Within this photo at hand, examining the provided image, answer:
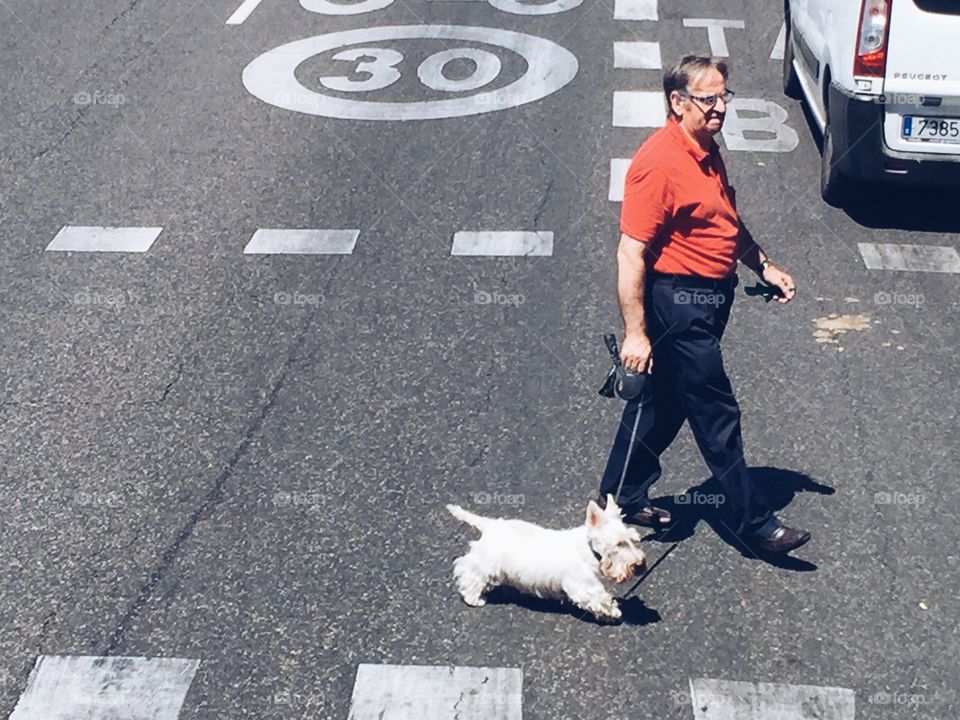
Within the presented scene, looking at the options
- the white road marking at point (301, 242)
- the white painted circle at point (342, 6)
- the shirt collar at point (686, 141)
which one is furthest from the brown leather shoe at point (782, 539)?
the white painted circle at point (342, 6)

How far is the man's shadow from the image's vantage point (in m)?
6.48

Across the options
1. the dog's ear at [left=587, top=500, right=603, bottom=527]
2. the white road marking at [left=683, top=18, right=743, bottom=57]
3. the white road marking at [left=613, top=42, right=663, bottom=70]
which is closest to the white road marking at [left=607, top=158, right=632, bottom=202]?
the white road marking at [left=613, top=42, right=663, bottom=70]

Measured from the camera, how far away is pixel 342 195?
1055 cm

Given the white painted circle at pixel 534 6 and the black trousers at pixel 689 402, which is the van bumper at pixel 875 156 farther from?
the white painted circle at pixel 534 6

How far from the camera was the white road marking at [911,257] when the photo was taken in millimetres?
9312

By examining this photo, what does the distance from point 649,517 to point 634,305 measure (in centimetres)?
125

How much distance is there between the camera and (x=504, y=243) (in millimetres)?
9719

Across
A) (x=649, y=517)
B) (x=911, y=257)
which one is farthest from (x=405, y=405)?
(x=911, y=257)

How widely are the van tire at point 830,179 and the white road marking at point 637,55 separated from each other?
3.41 m

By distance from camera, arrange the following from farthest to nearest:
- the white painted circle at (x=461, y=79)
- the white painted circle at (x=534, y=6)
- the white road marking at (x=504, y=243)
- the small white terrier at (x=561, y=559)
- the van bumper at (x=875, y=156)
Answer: the white painted circle at (x=534, y=6), the white painted circle at (x=461, y=79), the white road marking at (x=504, y=243), the van bumper at (x=875, y=156), the small white terrier at (x=561, y=559)

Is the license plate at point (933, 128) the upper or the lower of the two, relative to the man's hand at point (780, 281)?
lower

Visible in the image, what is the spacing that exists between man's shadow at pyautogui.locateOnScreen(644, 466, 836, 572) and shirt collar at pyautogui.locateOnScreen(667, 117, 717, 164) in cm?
163

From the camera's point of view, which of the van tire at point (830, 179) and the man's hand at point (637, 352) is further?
the van tire at point (830, 179)

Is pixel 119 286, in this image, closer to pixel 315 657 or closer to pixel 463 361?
pixel 463 361
